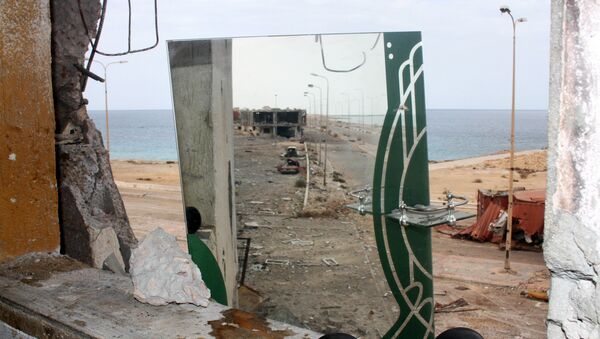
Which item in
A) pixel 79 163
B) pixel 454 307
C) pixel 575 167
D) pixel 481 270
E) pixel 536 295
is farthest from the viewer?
pixel 481 270

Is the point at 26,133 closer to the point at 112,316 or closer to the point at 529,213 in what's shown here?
the point at 112,316

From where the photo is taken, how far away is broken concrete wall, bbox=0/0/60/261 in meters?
2.89

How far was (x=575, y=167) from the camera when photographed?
125 cm

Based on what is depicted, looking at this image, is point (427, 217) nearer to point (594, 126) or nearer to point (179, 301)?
point (179, 301)

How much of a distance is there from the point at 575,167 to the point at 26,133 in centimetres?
260

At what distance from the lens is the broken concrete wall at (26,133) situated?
289 centimetres

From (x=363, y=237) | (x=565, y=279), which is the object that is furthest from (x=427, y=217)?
(x=565, y=279)

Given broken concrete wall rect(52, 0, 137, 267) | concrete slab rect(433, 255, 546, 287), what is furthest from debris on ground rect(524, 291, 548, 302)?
broken concrete wall rect(52, 0, 137, 267)

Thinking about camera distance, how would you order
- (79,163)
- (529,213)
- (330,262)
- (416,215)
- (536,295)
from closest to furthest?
(416,215) → (330,262) → (79,163) → (536,295) → (529,213)

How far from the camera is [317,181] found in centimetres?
376

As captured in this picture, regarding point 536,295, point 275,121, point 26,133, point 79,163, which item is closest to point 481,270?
point 536,295

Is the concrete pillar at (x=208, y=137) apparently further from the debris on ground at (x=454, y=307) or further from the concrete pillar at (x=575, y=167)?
the debris on ground at (x=454, y=307)

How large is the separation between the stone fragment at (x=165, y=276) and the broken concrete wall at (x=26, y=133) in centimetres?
89

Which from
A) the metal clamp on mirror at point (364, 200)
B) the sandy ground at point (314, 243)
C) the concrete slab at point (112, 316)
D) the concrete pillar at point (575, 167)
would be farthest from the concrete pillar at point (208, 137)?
the concrete pillar at point (575, 167)
